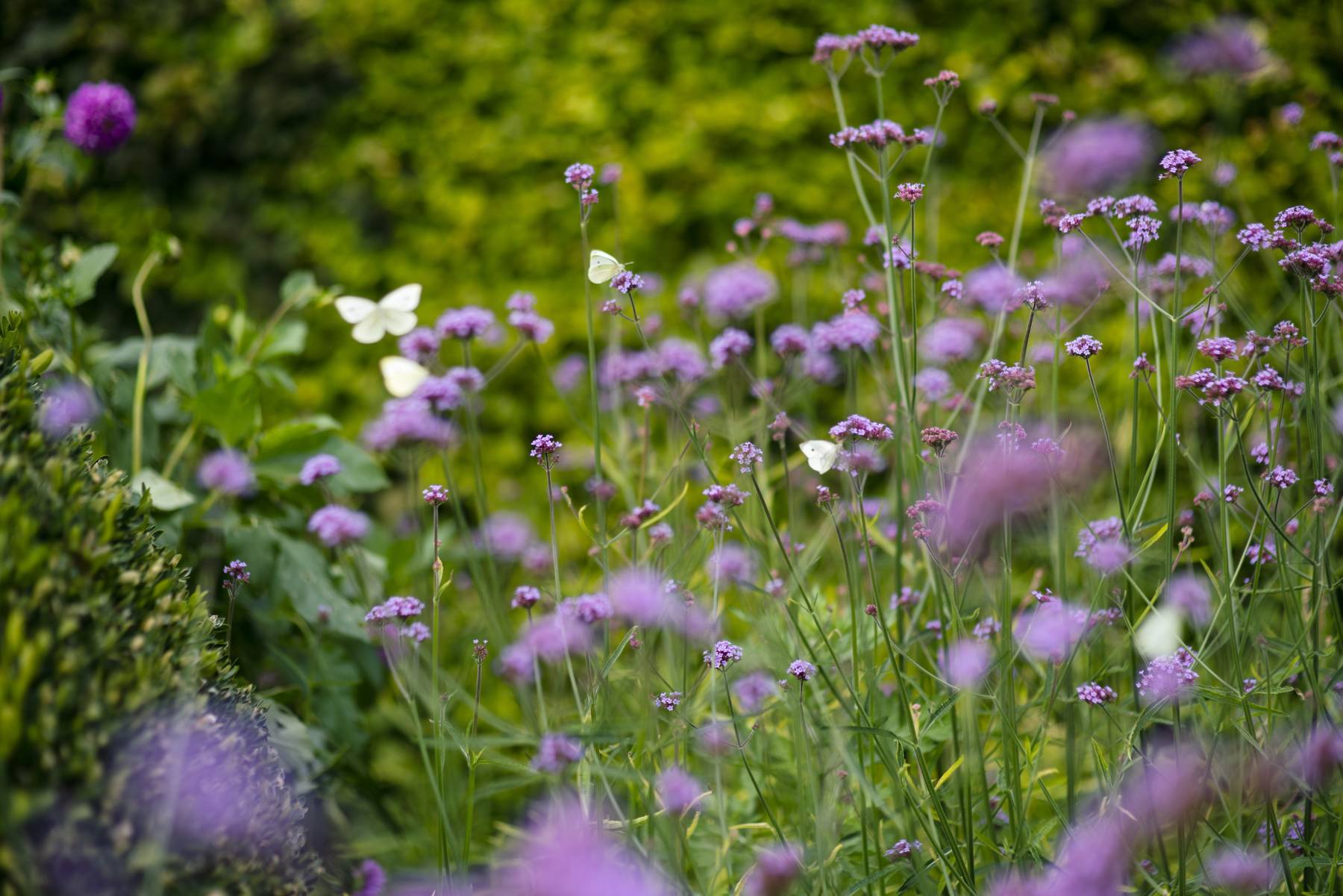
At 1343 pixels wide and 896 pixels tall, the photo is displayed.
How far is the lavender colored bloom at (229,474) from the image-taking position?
2.42 meters

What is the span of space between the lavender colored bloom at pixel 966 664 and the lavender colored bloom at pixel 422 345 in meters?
1.39

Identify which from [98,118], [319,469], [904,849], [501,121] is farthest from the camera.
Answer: [501,121]

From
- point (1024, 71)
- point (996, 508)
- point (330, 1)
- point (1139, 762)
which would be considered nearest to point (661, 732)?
point (1139, 762)

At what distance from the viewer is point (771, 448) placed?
128 inches

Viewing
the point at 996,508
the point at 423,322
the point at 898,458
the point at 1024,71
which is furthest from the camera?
the point at 423,322

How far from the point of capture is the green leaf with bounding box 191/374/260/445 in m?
2.44

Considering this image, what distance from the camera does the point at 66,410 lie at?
2.01 meters

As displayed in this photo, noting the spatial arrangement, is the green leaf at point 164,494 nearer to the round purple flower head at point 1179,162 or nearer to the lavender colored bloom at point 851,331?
the lavender colored bloom at point 851,331

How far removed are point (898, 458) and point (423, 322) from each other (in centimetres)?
250

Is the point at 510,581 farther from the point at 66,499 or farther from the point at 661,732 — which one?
the point at 66,499

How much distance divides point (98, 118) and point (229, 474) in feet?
3.89

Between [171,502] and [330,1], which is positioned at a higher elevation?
[330,1]

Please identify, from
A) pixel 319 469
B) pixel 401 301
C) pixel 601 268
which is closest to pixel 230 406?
pixel 319 469

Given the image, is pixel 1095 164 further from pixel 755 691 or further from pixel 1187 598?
pixel 755 691
